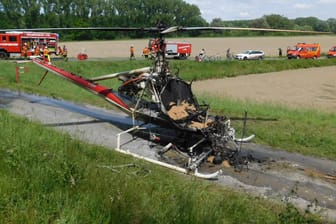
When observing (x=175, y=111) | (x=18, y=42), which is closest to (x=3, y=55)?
(x=18, y=42)

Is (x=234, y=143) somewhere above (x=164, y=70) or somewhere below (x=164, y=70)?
below

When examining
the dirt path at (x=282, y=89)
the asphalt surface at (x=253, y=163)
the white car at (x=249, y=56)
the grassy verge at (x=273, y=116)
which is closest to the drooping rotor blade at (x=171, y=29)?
Answer: the asphalt surface at (x=253, y=163)

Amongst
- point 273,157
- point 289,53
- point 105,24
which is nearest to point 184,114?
point 273,157

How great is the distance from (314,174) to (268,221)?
4.84 meters

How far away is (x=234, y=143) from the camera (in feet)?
34.7

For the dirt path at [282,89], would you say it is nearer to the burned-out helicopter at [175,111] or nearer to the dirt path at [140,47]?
the burned-out helicopter at [175,111]

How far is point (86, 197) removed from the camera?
4766 millimetres

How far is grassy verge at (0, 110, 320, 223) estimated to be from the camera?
4.46 m

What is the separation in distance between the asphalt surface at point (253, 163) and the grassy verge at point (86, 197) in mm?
1304

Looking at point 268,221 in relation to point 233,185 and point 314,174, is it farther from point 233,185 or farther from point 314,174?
point 314,174

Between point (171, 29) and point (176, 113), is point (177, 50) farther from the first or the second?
point (171, 29)

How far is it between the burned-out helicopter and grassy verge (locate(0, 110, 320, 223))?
355cm

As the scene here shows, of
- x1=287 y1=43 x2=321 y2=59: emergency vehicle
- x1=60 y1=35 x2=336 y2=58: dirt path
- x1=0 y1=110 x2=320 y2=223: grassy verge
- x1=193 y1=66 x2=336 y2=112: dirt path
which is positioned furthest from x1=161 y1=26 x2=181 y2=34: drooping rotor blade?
x1=287 y1=43 x2=321 y2=59: emergency vehicle

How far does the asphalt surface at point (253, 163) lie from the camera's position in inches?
338
